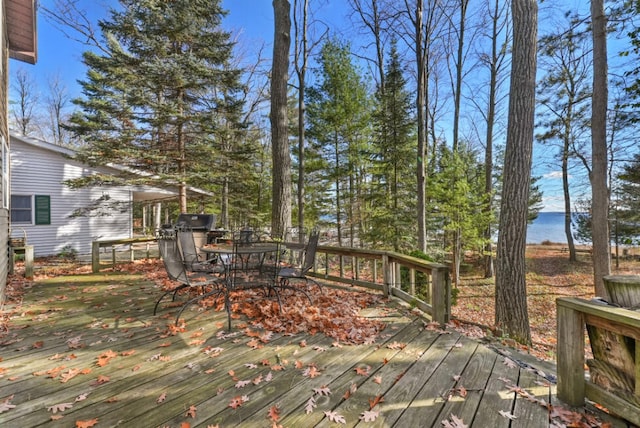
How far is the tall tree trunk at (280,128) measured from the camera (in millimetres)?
6742

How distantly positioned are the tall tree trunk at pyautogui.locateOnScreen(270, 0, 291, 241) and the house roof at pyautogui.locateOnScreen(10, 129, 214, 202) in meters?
5.19

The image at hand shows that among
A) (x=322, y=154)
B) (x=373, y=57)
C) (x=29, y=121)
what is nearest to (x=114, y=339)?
(x=322, y=154)

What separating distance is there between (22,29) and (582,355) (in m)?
11.8

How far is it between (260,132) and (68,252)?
10.5 meters

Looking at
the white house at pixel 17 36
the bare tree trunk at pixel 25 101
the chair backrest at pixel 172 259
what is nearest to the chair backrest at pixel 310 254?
the chair backrest at pixel 172 259

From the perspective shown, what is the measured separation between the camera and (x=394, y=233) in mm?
9773

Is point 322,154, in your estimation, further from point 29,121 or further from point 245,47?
point 29,121

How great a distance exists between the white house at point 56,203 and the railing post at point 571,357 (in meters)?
12.2

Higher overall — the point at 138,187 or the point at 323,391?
the point at 138,187

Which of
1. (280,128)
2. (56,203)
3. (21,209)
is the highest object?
(280,128)

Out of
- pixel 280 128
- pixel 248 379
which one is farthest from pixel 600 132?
pixel 248 379

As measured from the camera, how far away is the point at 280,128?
6.82 meters

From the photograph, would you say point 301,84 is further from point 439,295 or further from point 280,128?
point 439,295

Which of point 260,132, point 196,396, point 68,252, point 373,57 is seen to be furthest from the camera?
point 260,132
